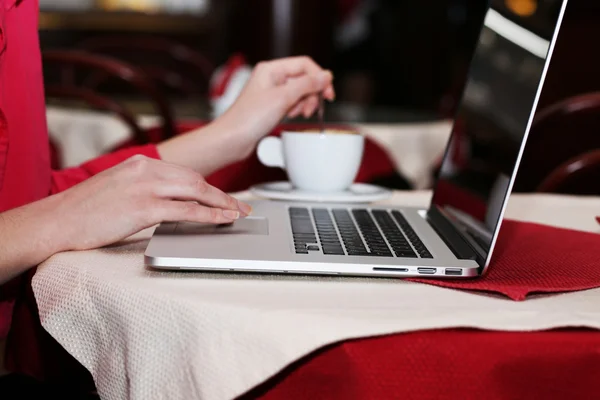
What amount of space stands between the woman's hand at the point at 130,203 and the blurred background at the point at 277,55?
0.31m

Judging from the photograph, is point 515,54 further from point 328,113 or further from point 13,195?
point 328,113

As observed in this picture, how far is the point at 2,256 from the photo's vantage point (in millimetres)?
631

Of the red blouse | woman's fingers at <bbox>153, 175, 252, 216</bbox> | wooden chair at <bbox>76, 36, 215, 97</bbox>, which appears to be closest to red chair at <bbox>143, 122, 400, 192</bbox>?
the red blouse

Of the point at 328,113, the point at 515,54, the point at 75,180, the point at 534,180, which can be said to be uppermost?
the point at 515,54

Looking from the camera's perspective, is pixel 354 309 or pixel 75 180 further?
pixel 75 180

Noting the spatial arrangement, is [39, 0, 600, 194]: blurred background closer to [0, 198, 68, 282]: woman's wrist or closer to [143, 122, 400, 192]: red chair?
[143, 122, 400, 192]: red chair

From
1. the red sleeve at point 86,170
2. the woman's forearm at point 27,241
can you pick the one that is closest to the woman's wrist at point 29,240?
the woman's forearm at point 27,241

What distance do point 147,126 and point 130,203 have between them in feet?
4.62

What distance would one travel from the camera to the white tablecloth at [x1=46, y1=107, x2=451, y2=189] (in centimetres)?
202

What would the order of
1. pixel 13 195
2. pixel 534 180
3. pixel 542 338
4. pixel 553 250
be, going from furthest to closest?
1. pixel 534 180
2. pixel 13 195
3. pixel 553 250
4. pixel 542 338

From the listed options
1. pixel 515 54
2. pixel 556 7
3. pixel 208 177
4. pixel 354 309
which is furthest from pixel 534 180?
pixel 354 309

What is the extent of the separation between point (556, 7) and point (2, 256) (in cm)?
48

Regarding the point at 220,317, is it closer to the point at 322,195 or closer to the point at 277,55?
the point at 322,195

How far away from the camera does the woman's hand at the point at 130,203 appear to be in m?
0.63
